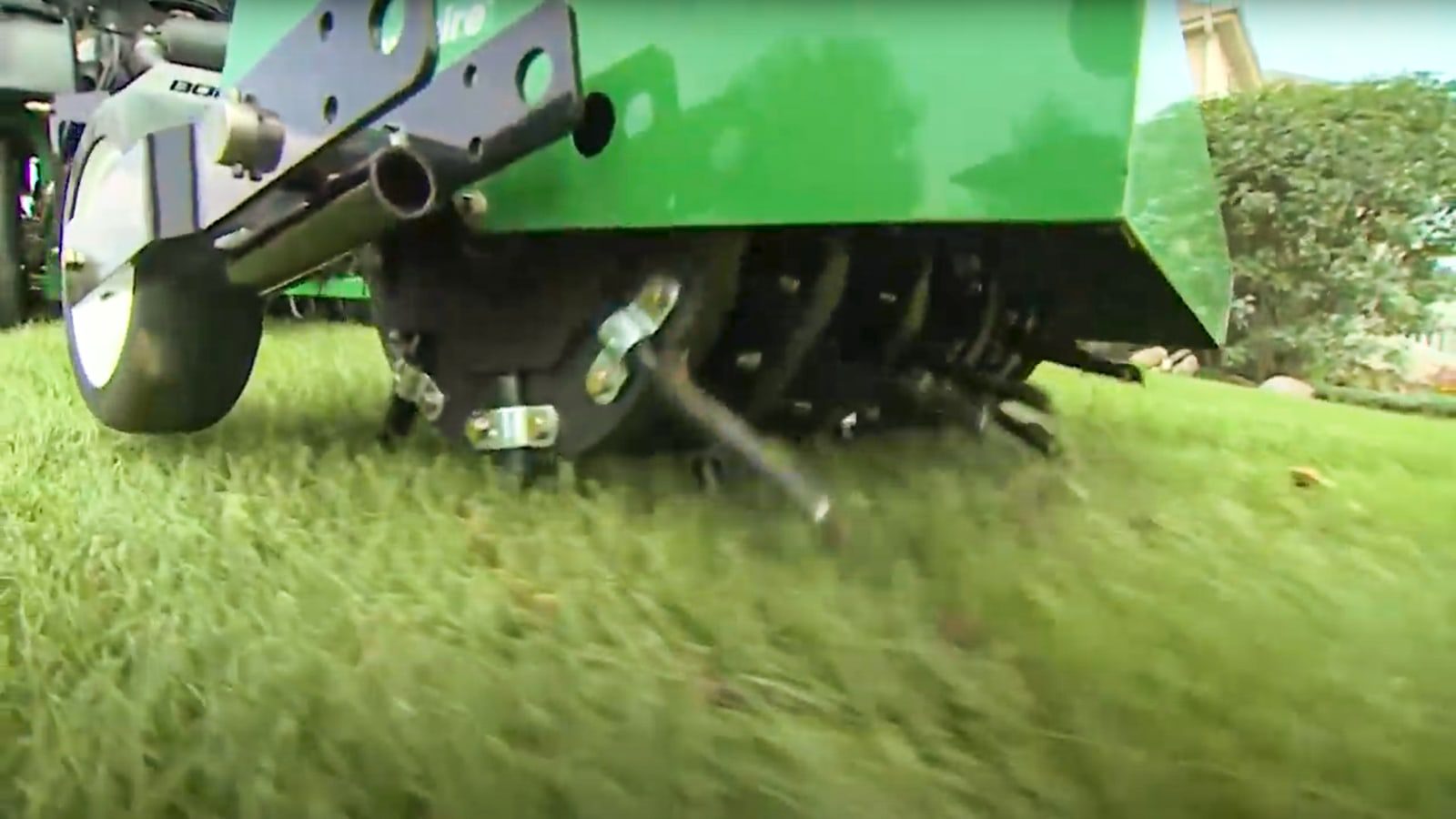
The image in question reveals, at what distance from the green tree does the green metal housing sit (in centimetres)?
11

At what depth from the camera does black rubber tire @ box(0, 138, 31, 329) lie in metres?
1.98

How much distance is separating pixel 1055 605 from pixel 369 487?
40cm

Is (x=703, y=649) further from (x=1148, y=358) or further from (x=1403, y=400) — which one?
(x=1148, y=358)

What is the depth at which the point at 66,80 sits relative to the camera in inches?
70.9

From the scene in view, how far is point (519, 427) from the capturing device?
667mm

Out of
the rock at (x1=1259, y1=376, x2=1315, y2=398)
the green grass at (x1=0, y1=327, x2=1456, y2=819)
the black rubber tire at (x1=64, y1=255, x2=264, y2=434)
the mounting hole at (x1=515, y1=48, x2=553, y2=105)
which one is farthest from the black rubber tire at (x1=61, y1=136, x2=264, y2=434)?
the rock at (x1=1259, y1=376, x2=1315, y2=398)

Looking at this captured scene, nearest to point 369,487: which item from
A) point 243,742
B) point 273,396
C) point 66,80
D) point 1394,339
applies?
point 243,742

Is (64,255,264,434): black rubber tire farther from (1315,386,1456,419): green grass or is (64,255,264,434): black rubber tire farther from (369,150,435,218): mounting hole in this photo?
(1315,386,1456,419): green grass

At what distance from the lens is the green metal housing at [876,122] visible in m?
0.43

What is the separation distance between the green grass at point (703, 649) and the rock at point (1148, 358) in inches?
14.7

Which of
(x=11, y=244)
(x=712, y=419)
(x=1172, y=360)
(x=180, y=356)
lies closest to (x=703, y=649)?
(x=712, y=419)

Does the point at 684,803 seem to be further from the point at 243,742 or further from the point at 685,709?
the point at 243,742

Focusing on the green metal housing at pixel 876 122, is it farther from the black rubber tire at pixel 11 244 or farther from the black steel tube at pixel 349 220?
the black rubber tire at pixel 11 244

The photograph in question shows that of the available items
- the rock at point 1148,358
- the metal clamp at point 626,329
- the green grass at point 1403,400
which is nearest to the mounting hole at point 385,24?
the metal clamp at point 626,329
